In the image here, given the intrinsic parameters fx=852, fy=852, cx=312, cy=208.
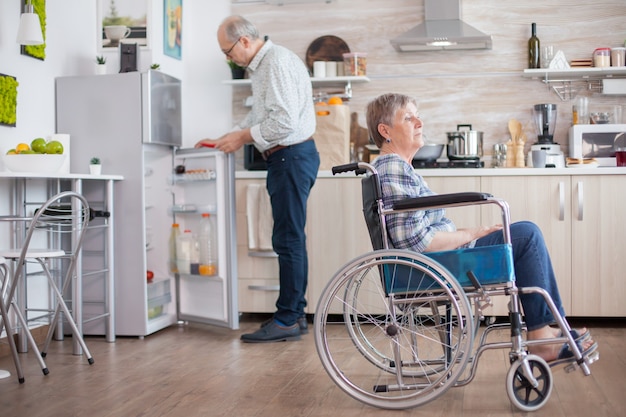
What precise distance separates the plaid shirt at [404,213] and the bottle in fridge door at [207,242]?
1.72m

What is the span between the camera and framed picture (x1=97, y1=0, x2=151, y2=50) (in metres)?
4.63

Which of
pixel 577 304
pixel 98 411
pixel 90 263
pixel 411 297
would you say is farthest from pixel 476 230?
pixel 90 263

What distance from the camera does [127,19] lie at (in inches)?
184

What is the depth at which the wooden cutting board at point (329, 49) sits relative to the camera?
5043mm

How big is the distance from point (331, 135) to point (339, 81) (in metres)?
0.48

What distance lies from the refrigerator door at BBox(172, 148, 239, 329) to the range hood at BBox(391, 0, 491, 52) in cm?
129

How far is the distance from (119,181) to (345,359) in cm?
149

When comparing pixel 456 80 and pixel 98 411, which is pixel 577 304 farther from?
pixel 98 411

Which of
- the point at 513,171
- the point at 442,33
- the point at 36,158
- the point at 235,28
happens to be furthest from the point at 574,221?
the point at 36,158

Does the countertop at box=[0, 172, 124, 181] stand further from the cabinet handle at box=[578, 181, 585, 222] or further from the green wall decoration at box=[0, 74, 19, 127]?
the cabinet handle at box=[578, 181, 585, 222]

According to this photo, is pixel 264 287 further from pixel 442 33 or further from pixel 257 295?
pixel 442 33

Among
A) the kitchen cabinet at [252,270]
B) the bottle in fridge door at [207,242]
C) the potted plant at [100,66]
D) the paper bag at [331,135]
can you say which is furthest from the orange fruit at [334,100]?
the potted plant at [100,66]

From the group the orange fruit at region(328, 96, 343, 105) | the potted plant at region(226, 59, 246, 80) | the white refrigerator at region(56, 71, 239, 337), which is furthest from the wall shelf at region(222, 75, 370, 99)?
the white refrigerator at region(56, 71, 239, 337)

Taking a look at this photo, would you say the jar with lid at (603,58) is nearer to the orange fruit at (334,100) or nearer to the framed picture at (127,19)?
the orange fruit at (334,100)
